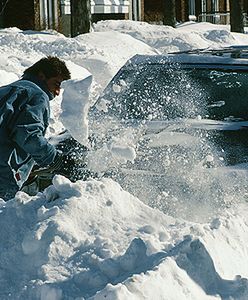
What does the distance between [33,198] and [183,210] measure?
111 centimetres

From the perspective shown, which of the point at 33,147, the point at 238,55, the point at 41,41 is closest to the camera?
the point at 33,147

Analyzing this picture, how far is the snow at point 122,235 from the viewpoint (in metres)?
4.04

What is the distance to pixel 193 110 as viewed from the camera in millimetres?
6680

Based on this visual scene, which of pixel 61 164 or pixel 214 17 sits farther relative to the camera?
pixel 214 17

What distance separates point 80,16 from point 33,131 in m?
15.6

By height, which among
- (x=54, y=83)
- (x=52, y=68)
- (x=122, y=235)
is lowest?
(x=122, y=235)

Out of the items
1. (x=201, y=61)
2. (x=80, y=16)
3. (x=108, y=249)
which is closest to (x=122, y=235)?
(x=108, y=249)

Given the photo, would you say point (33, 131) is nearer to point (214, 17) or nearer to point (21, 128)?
point (21, 128)

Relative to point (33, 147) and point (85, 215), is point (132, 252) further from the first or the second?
point (33, 147)

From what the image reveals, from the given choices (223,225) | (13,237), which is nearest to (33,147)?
(13,237)

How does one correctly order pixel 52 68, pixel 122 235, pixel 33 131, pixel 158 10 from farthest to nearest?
pixel 158 10 < pixel 52 68 < pixel 33 131 < pixel 122 235

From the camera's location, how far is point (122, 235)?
4.59m

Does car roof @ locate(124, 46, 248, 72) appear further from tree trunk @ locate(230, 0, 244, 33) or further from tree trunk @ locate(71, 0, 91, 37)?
tree trunk @ locate(230, 0, 244, 33)

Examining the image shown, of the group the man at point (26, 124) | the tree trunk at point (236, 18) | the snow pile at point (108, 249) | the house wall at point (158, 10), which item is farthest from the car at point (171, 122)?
the house wall at point (158, 10)
